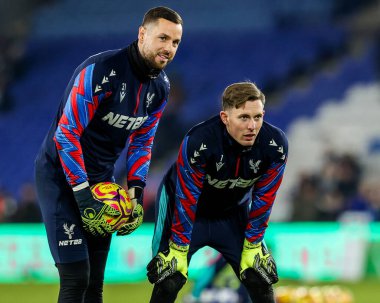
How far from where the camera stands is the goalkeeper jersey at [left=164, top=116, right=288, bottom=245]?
6.04 metres

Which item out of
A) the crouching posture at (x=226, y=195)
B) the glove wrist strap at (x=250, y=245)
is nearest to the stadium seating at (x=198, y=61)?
the crouching posture at (x=226, y=195)

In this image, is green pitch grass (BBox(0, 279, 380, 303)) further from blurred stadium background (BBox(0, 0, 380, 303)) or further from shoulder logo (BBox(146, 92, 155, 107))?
shoulder logo (BBox(146, 92, 155, 107))

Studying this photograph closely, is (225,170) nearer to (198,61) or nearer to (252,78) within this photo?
(252,78)

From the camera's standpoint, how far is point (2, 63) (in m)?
18.4

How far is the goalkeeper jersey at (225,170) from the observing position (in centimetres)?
604

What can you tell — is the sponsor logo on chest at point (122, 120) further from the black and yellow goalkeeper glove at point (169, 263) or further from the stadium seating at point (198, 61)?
the stadium seating at point (198, 61)

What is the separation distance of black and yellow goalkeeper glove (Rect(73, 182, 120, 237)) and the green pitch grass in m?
4.01

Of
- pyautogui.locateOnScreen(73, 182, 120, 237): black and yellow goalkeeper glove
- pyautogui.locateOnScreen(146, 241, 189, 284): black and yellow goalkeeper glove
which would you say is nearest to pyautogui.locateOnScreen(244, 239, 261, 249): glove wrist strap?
pyautogui.locateOnScreen(146, 241, 189, 284): black and yellow goalkeeper glove

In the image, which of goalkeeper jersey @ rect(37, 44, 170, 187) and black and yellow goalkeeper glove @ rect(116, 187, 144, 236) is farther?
black and yellow goalkeeper glove @ rect(116, 187, 144, 236)

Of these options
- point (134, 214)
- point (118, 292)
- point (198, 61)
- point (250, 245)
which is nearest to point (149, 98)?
point (134, 214)

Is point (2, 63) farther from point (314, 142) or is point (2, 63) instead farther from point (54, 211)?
point (54, 211)

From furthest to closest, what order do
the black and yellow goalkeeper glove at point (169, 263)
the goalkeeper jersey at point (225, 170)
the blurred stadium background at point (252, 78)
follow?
the blurred stadium background at point (252, 78) < the black and yellow goalkeeper glove at point (169, 263) < the goalkeeper jersey at point (225, 170)

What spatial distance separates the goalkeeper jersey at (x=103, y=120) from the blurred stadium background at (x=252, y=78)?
27.1ft

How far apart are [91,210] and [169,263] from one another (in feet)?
2.70
